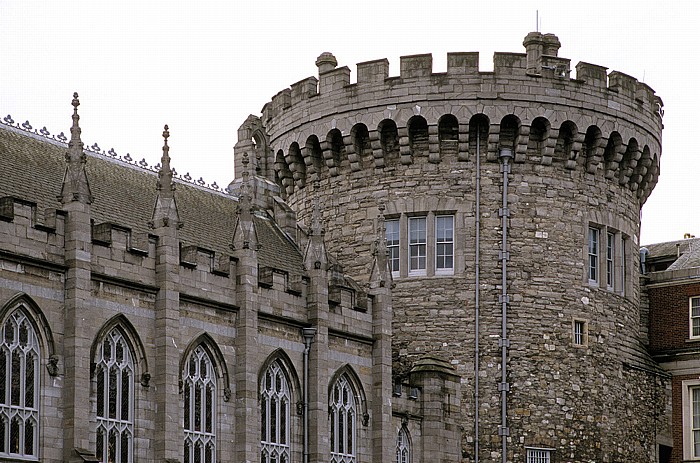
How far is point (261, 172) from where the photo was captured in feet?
157

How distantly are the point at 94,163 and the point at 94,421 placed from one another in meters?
8.75

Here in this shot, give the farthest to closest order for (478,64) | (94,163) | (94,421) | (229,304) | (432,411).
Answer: (478,64) → (432,411) → (94,163) → (229,304) → (94,421)

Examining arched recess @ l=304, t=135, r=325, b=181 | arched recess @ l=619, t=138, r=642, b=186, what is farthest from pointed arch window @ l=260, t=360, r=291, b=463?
arched recess @ l=619, t=138, r=642, b=186

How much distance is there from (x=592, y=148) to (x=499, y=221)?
3.87 meters

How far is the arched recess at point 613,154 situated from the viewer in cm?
4753

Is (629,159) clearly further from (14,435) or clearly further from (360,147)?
(14,435)

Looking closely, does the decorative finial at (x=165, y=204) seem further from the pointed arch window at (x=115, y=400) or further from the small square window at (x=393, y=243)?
the small square window at (x=393, y=243)

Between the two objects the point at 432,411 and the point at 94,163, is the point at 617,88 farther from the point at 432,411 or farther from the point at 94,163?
the point at 94,163

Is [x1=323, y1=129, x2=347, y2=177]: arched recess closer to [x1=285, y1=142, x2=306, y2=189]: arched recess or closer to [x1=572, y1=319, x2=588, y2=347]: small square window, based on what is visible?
[x1=285, y1=142, x2=306, y2=189]: arched recess

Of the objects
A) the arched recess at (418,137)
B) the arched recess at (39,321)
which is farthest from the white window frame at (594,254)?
the arched recess at (39,321)

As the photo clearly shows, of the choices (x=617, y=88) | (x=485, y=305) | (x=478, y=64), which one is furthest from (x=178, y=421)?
(x=617, y=88)

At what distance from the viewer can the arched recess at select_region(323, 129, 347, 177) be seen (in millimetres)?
47406

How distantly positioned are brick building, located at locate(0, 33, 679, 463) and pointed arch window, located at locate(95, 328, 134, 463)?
0.17 feet

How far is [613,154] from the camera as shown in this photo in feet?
156
